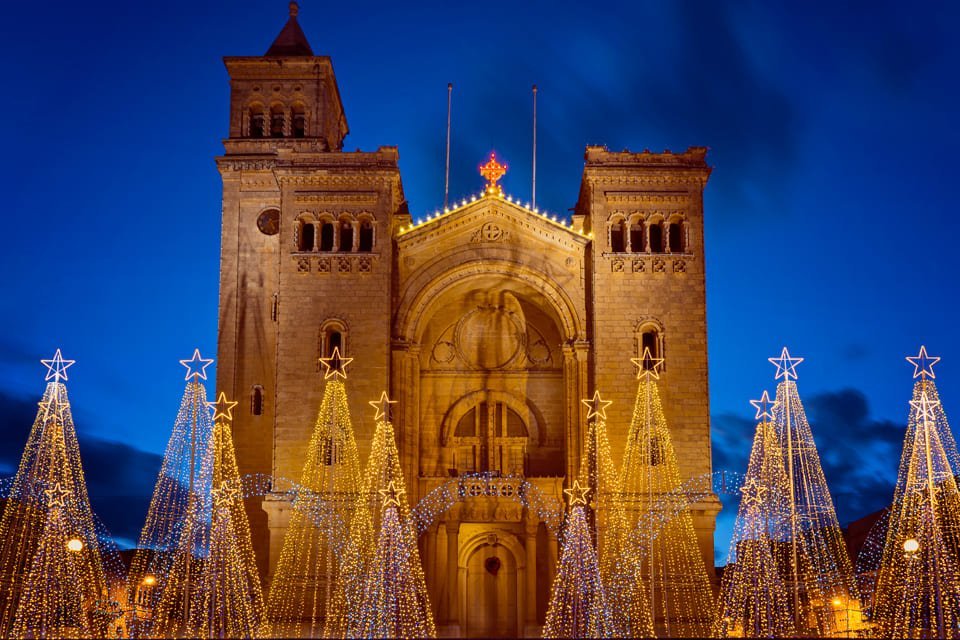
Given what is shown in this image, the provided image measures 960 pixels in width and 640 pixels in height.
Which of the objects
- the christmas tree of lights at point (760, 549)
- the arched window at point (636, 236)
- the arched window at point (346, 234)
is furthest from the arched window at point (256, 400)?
the christmas tree of lights at point (760, 549)

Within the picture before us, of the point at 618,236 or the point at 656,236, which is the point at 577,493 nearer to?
the point at 618,236

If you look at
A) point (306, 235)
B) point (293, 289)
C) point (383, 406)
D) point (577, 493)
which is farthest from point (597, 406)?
point (306, 235)

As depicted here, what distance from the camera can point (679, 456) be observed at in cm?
4144

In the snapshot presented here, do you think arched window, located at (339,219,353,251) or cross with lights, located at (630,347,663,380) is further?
arched window, located at (339,219,353,251)

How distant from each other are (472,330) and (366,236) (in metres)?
5.88

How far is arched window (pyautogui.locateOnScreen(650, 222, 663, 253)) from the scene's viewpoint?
143ft

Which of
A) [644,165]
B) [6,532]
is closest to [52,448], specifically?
[6,532]

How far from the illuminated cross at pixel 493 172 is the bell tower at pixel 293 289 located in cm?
352

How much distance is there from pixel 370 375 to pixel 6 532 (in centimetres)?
1734

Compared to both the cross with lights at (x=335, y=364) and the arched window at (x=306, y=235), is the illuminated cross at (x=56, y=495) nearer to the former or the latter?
the cross with lights at (x=335, y=364)

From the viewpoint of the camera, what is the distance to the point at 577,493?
41.2m

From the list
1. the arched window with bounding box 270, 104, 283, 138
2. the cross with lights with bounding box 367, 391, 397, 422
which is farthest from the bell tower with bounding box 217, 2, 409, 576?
the arched window with bounding box 270, 104, 283, 138

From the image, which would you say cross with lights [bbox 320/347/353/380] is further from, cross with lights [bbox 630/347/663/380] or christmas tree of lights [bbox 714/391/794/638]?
christmas tree of lights [bbox 714/391/794/638]

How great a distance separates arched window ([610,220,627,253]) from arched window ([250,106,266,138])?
1632 cm
